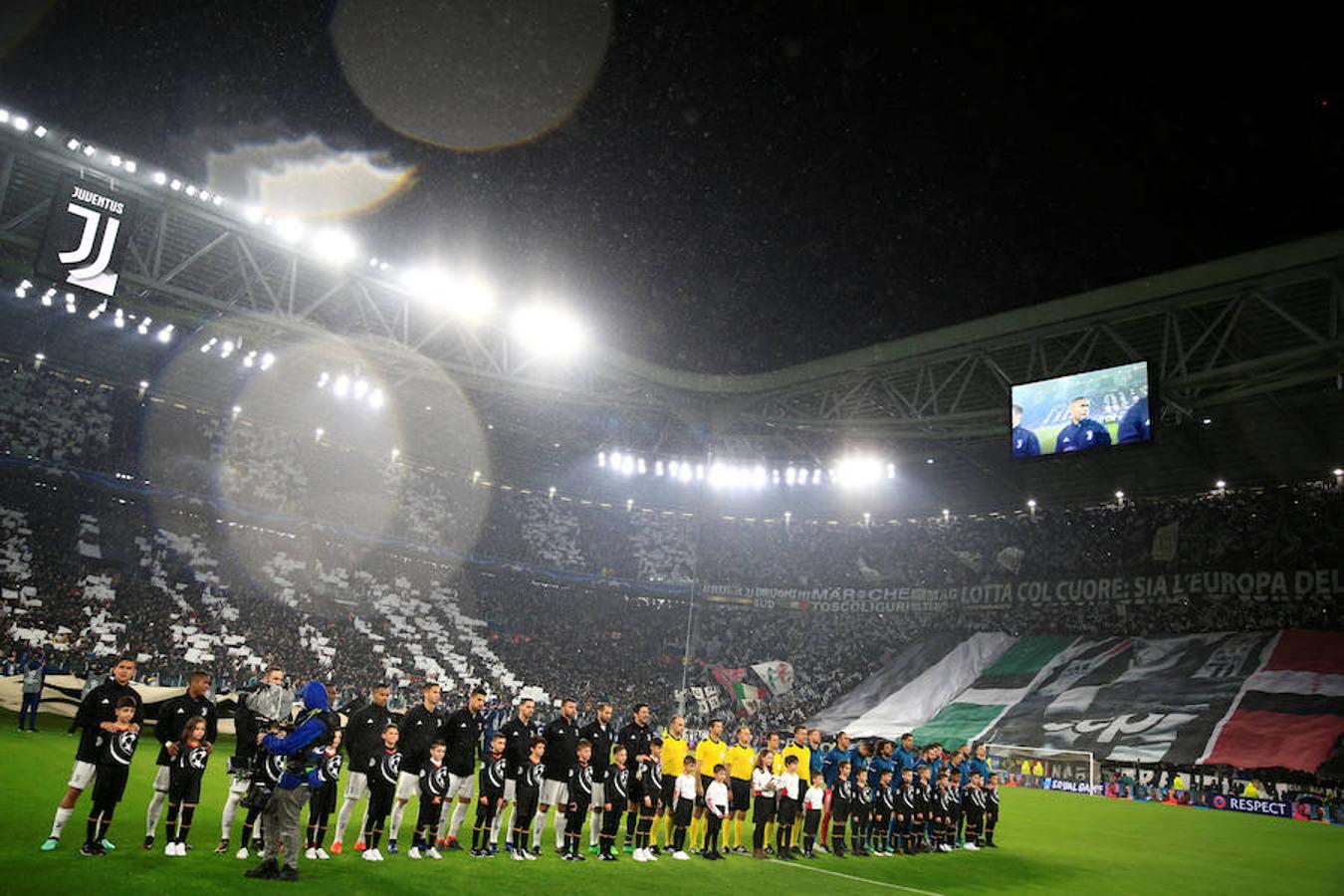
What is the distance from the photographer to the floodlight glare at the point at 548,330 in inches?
968

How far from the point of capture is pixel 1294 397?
90.7 ft

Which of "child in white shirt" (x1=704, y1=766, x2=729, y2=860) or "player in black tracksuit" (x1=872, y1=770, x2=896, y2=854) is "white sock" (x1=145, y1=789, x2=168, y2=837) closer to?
"child in white shirt" (x1=704, y1=766, x2=729, y2=860)

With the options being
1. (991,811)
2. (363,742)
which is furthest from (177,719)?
(991,811)

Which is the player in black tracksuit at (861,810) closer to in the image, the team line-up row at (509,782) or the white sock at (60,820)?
the team line-up row at (509,782)

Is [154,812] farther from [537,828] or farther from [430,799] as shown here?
[537,828]

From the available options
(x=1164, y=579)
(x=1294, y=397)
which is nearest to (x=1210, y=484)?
(x=1164, y=579)

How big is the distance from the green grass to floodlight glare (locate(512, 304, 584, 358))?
12.5 m

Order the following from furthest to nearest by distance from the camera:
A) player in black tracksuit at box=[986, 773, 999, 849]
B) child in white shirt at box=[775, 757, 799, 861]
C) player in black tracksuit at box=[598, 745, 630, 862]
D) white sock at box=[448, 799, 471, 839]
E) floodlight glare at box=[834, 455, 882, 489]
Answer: floodlight glare at box=[834, 455, 882, 489], player in black tracksuit at box=[986, 773, 999, 849], child in white shirt at box=[775, 757, 799, 861], player in black tracksuit at box=[598, 745, 630, 862], white sock at box=[448, 799, 471, 839]

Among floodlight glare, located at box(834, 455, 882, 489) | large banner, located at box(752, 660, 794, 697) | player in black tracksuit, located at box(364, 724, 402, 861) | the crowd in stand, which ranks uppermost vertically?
floodlight glare, located at box(834, 455, 882, 489)

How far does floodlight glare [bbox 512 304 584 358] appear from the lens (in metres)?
24.6

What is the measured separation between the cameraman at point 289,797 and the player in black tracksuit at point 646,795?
467cm

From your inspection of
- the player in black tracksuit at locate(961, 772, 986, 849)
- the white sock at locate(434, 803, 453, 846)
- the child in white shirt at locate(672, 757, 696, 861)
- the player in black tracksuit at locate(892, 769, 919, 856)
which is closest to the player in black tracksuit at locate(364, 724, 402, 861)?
the white sock at locate(434, 803, 453, 846)

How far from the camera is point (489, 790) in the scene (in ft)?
36.3

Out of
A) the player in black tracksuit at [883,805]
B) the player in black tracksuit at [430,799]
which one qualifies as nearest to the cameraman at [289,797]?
the player in black tracksuit at [430,799]
